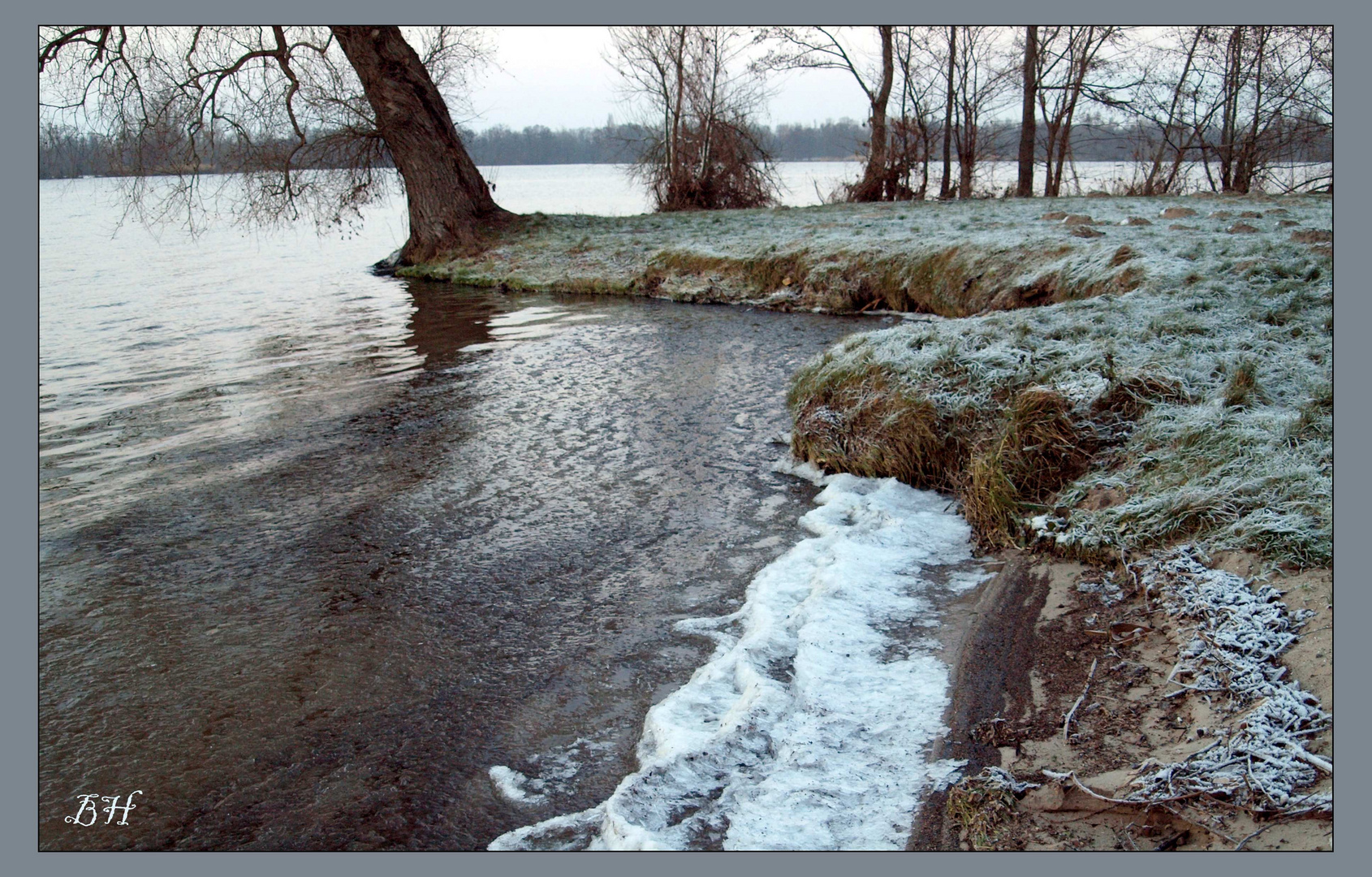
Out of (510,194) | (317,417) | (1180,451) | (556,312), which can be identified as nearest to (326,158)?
(556,312)

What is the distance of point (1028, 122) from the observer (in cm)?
1928

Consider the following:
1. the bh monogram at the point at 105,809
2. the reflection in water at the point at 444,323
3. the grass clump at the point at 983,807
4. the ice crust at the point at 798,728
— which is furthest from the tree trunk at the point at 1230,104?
the bh monogram at the point at 105,809

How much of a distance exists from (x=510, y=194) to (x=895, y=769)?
35728 mm

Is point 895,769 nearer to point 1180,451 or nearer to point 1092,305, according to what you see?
point 1180,451

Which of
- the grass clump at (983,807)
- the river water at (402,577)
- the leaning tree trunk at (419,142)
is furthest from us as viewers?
the leaning tree trunk at (419,142)

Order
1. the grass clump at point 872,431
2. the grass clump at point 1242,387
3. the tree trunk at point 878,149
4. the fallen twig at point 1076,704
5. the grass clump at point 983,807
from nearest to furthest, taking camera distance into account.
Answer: the grass clump at point 983,807
the fallen twig at point 1076,704
the grass clump at point 1242,387
the grass clump at point 872,431
the tree trunk at point 878,149

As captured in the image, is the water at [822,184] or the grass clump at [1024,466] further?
the water at [822,184]

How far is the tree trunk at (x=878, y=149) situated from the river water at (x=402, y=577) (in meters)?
13.0

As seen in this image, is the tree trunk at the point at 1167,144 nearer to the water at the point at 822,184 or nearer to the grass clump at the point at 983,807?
the water at the point at 822,184

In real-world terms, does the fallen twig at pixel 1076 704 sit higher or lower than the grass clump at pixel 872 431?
lower

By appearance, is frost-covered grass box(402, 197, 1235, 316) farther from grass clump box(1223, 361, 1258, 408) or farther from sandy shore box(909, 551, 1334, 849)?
sandy shore box(909, 551, 1334, 849)

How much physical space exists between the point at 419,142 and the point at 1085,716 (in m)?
16.4

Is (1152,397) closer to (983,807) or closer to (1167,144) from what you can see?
(983,807)

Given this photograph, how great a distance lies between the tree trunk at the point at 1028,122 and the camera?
19.1m
